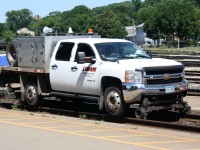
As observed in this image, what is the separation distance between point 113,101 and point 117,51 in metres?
1.55

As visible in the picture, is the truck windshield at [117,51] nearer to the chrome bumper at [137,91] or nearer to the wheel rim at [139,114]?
the chrome bumper at [137,91]

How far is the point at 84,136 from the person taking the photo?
30.1 ft

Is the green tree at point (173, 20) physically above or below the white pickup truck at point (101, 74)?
above

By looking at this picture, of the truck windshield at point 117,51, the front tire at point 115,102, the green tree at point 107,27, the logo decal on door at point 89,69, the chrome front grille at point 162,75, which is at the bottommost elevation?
the front tire at point 115,102

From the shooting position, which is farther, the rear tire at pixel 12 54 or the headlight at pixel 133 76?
the rear tire at pixel 12 54

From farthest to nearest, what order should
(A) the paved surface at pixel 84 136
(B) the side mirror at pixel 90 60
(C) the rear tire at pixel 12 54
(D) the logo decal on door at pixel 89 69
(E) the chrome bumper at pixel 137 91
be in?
(C) the rear tire at pixel 12 54 < (B) the side mirror at pixel 90 60 < (D) the logo decal on door at pixel 89 69 < (E) the chrome bumper at pixel 137 91 < (A) the paved surface at pixel 84 136

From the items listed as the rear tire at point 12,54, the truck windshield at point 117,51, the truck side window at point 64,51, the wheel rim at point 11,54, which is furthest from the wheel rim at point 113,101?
the wheel rim at point 11,54

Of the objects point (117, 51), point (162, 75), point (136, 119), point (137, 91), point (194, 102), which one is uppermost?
point (117, 51)

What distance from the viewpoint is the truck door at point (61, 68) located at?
12727 millimetres

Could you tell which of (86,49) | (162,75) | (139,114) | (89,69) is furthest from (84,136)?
(86,49)

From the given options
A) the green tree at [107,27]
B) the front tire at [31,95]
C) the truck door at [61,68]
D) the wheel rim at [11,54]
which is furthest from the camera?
the green tree at [107,27]

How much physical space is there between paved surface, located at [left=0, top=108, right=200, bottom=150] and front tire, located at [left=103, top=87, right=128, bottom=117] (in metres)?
0.42

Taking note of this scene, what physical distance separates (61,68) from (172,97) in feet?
10.7

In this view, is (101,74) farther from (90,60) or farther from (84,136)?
(84,136)
